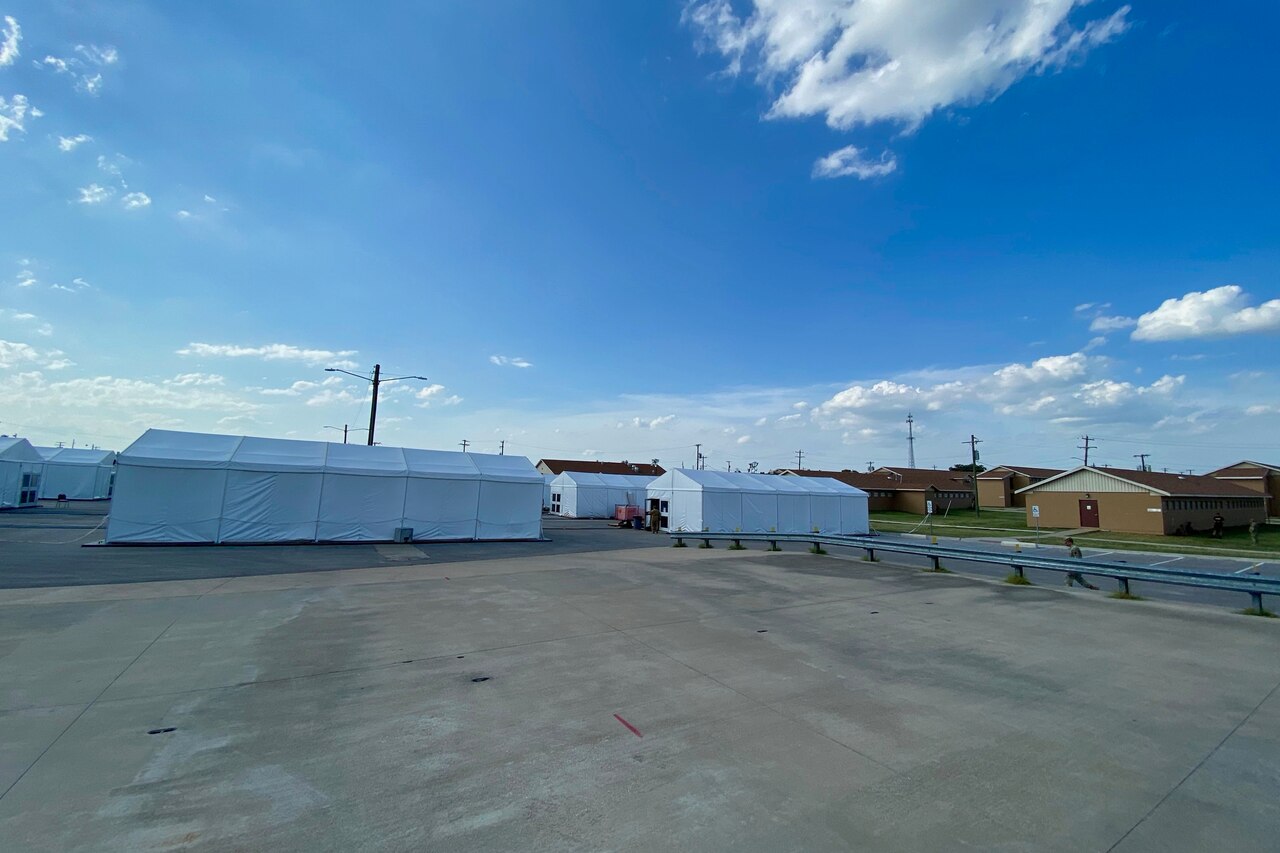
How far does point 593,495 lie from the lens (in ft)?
159

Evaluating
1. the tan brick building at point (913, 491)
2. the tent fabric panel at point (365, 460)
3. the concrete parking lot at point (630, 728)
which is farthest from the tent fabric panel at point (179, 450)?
the tan brick building at point (913, 491)

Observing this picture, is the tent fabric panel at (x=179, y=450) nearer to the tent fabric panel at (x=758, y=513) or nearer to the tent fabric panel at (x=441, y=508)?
the tent fabric panel at (x=441, y=508)

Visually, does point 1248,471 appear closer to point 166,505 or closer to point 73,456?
point 166,505

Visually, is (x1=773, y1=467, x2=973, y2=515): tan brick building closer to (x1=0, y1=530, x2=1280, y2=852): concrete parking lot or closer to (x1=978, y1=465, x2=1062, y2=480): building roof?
(x1=978, y1=465, x2=1062, y2=480): building roof

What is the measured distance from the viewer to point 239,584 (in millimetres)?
12688

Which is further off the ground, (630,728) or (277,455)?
(277,455)

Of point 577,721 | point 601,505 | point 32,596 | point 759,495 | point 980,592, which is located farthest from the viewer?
point 601,505

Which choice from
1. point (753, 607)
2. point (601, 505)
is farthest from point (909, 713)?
point (601, 505)

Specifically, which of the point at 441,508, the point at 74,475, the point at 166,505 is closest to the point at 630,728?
the point at 441,508

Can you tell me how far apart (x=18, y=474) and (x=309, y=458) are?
28.1m

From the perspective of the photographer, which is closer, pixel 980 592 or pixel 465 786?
pixel 465 786

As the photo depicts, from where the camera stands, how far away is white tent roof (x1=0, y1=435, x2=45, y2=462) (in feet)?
114

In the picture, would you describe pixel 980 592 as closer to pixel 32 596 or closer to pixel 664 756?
pixel 664 756

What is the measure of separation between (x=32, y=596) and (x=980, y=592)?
64.9ft
